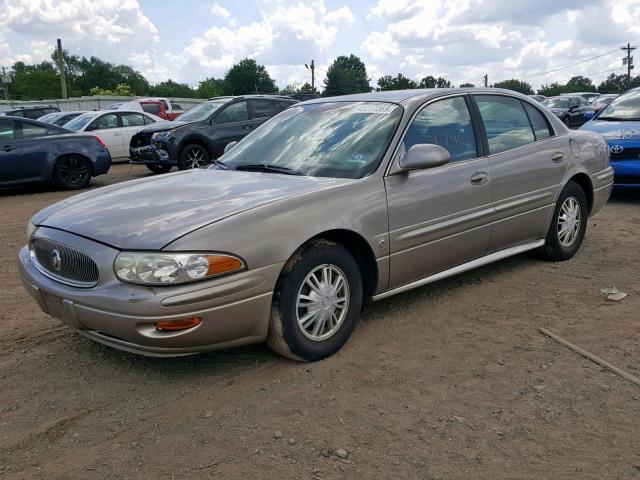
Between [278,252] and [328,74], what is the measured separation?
91.1m

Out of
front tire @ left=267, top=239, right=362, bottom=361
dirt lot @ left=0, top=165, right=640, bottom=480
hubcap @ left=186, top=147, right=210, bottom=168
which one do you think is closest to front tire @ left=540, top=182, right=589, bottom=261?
dirt lot @ left=0, top=165, right=640, bottom=480

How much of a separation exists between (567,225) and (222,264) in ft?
11.9

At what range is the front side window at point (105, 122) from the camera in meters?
15.4

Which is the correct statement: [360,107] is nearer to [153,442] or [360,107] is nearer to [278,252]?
[278,252]

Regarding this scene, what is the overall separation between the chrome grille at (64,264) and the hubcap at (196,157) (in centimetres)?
866

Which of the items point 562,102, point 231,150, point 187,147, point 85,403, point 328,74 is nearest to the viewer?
point 85,403

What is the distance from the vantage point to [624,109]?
9367 millimetres

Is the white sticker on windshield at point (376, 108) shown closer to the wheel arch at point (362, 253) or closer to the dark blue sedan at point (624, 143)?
the wheel arch at point (362, 253)

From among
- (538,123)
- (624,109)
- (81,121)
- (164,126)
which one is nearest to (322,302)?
(538,123)

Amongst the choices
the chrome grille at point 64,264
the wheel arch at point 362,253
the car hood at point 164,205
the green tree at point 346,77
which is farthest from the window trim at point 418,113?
the green tree at point 346,77

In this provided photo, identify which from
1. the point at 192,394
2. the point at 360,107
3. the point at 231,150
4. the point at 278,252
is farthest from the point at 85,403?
the point at 360,107

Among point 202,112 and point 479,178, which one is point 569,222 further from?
point 202,112

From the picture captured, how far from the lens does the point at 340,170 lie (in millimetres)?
3982

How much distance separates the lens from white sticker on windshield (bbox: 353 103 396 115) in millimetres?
4323
